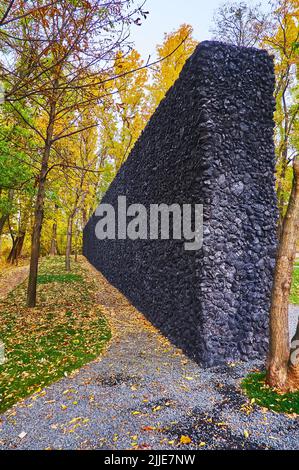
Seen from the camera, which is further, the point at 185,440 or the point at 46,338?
the point at 46,338

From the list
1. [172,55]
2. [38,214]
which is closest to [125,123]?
[172,55]

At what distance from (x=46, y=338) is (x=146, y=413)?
3.00 metres

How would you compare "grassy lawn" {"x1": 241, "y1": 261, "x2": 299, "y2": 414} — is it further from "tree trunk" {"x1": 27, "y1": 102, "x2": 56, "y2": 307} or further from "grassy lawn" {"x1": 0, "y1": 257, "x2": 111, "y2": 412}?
"tree trunk" {"x1": 27, "y1": 102, "x2": 56, "y2": 307}

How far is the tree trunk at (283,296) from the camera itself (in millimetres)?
3465

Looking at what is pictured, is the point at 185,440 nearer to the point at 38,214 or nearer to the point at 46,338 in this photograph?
the point at 46,338

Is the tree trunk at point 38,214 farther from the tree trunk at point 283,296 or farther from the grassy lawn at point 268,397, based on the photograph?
the tree trunk at point 283,296

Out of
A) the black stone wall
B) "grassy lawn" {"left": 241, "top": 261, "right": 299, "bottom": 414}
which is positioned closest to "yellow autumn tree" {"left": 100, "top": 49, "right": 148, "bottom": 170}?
the black stone wall

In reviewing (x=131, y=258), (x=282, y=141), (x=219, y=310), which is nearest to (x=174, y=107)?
(x=219, y=310)

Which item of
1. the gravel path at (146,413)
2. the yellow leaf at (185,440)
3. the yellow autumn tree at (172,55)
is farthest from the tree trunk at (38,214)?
the yellow autumn tree at (172,55)

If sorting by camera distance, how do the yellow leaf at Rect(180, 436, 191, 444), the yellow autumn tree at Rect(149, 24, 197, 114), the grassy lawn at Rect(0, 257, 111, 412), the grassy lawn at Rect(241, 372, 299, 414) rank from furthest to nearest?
1. the yellow autumn tree at Rect(149, 24, 197, 114)
2. the grassy lawn at Rect(0, 257, 111, 412)
3. the grassy lawn at Rect(241, 372, 299, 414)
4. the yellow leaf at Rect(180, 436, 191, 444)

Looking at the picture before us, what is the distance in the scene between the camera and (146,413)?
10.1 ft

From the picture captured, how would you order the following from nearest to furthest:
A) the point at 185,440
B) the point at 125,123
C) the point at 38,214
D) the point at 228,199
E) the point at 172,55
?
the point at 185,440
the point at 228,199
the point at 38,214
the point at 172,55
the point at 125,123

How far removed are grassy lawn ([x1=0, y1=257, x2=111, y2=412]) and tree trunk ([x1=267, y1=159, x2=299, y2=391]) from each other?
261 cm

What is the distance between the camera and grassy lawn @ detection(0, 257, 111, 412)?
396 cm
